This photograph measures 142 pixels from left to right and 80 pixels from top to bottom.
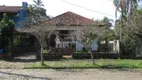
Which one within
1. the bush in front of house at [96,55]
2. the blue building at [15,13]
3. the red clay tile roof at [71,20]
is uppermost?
the blue building at [15,13]

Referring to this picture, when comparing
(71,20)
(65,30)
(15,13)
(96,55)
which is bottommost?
(96,55)

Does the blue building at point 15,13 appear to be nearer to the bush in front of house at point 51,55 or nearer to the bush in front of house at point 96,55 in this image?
the bush in front of house at point 51,55

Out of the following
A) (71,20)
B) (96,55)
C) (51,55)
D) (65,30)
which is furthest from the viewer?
(71,20)

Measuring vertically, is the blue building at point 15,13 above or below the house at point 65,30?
above

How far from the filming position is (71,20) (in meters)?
33.3

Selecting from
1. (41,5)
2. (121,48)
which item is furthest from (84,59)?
(41,5)

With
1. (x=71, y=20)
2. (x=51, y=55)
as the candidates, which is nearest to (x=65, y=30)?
(x=71, y=20)

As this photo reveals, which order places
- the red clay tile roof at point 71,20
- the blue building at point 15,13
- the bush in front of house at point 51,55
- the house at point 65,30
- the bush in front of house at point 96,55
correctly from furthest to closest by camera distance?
the blue building at point 15,13 → the red clay tile roof at point 71,20 → the house at point 65,30 → the bush in front of house at point 96,55 → the bush in front of house at point 51,55

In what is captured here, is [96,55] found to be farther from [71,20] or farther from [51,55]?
[71,20]

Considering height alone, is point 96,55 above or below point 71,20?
below

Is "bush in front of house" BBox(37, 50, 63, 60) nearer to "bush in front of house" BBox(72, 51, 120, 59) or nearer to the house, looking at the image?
"bush in front of house" BBox(72, 51, 120, 59)

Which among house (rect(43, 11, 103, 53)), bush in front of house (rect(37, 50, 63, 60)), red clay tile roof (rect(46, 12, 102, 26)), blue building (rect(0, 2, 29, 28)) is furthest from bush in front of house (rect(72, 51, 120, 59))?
blue building (rect(0, 2, 29, 28))

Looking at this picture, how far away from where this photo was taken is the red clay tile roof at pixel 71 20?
1260 inches

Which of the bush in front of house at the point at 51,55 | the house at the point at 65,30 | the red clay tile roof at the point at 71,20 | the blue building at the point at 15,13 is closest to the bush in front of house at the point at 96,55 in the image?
the bush in front of house at the point at 51,55
